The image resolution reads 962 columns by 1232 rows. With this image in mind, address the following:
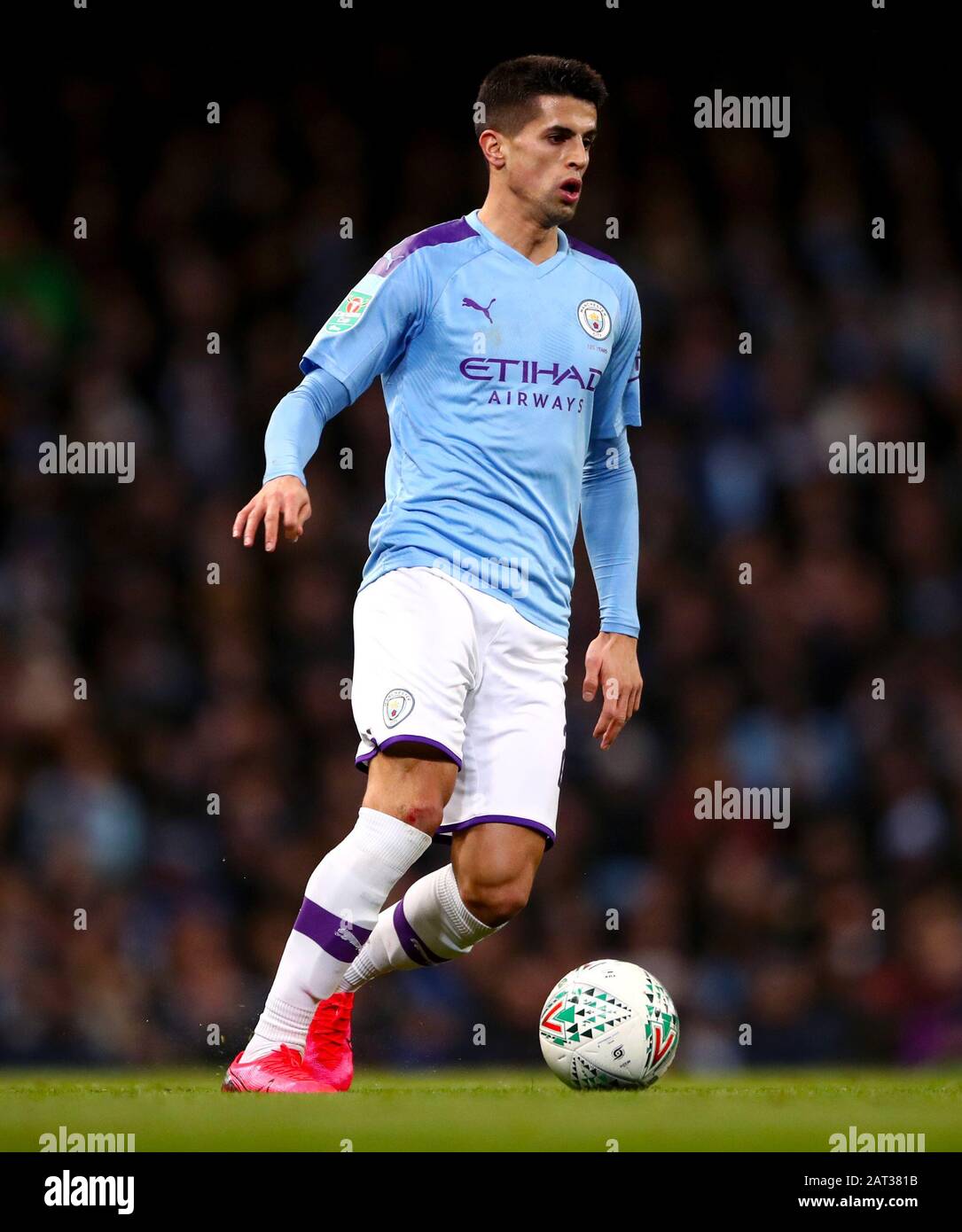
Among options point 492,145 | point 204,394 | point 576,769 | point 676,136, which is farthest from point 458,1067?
point 676,136

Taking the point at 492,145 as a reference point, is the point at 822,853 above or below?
below

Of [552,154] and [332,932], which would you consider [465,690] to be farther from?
[552,154]

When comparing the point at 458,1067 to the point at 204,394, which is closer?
the point at 458,1067

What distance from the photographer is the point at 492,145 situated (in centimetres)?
499

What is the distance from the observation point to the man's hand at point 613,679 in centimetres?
517

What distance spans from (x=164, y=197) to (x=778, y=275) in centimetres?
322

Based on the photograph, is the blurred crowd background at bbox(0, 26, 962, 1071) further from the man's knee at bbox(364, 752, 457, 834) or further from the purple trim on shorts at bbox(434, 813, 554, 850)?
the man's knee at bbox(364, 752, 457, 834)

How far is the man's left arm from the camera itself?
520 cm

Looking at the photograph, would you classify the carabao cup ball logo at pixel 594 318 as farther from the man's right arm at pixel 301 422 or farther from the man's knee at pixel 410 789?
the man's knee at pixel 410 789

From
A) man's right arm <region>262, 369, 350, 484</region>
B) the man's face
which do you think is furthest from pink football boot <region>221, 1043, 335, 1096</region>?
the man's face

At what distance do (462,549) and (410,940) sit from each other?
108cm
